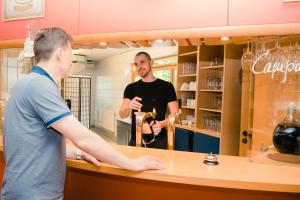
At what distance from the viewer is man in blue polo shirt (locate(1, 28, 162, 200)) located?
3.85ft

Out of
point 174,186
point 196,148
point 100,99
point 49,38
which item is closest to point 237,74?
point 196,148

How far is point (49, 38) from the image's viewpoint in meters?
1.28

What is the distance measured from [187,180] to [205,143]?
9.16 ft

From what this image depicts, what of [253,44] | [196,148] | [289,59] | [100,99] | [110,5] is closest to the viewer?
[289,59]

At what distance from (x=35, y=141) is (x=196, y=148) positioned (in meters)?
3.18

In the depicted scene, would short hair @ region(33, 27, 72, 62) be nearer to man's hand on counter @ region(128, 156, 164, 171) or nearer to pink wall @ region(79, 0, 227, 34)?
man's hand on counter @ region(128, 156, 164, 171)

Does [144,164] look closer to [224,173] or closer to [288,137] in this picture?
[224,173]

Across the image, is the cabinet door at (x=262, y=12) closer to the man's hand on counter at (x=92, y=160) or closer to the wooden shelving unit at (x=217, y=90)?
the man's hand on counter at (x=92, y=160)

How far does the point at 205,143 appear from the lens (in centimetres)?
399

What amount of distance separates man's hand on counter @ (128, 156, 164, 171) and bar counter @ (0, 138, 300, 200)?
0.09 ft

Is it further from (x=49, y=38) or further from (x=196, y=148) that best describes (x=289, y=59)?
(x=196, y=148)

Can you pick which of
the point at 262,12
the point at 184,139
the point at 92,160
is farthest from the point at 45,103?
the point at 184,139

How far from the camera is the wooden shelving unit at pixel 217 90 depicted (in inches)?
146

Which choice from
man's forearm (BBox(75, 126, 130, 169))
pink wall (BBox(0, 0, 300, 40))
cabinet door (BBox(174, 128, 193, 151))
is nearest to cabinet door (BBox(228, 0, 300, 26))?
pink wall (BBox(0, 0, 300, 40))
